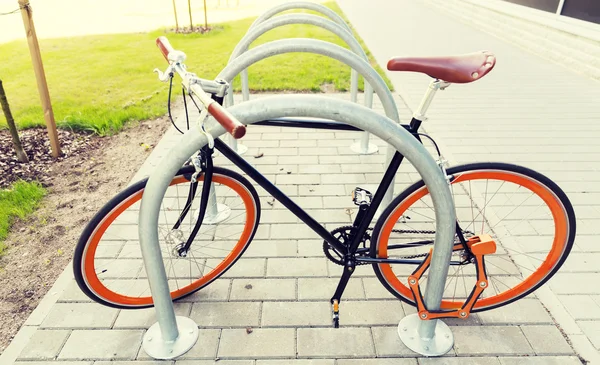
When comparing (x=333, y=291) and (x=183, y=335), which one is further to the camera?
(x=333, y=291)

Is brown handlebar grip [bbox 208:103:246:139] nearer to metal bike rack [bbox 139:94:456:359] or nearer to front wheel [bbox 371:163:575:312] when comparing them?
metal bike rack [bbox 139:94:456:359]

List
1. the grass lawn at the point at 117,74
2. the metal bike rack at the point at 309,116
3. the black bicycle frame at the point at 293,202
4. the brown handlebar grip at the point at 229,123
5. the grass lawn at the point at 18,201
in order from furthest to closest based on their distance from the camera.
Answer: the grass lawn at the point at 117,74
the grass lawn at the point at 18,201
the black bicycle frame at the point at 293,202
the metal bike rack at the point at 309,116
the brown handlebar grip at the point at 229,123

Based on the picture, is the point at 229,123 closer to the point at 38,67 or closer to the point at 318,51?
the point at 318,51

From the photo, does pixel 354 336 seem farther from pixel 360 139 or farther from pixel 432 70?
pixel 360 139

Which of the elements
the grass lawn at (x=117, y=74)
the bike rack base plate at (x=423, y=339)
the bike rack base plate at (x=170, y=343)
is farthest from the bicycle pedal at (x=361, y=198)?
the grass lawn at (x=117, y=74)

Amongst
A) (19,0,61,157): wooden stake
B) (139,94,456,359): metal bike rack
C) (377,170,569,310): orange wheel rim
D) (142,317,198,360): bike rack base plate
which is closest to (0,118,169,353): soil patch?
(19,0,61,157): wooden stake

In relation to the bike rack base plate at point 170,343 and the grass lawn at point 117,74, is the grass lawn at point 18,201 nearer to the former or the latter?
the grass lawn at point 117,74

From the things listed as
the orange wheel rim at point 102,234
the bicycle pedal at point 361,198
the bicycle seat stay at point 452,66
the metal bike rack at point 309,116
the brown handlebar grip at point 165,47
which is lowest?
the orange wheel rim at point 102,234

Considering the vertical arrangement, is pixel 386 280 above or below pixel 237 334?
above

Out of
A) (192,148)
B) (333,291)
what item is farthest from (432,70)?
(333,291)

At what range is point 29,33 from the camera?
3750 millimetres

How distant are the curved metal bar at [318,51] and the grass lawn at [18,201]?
1.97 m

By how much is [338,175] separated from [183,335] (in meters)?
2.04

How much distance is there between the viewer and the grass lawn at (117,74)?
17.6 feet
